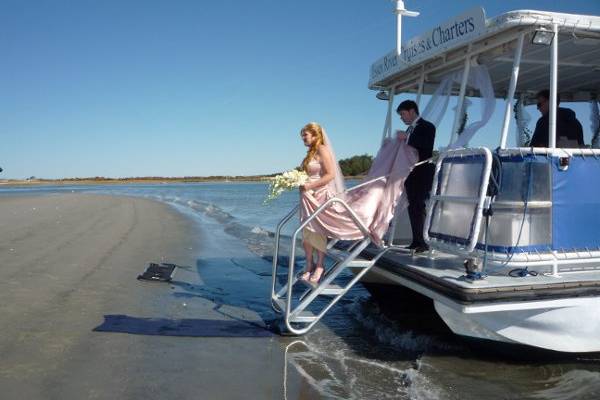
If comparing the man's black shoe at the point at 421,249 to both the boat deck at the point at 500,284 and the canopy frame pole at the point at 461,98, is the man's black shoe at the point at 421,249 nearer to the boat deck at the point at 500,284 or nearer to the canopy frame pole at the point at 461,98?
the boat deck at the point at 500,284

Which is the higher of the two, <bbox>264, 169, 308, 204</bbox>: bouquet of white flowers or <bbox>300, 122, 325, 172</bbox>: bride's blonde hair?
<bbox>300, 122, 325, 172</bbox>: bride's blonde hair

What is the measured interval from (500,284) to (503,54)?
8.51 ft

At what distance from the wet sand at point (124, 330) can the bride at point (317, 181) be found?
1.13m

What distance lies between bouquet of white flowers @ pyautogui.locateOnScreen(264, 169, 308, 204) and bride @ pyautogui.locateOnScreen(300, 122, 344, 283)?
78mm

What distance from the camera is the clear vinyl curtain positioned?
552 centimetres

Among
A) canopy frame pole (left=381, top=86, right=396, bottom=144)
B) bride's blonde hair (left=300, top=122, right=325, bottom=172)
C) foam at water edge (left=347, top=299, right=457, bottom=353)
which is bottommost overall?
foam at water edge (left=347, top=299, right=457, bottom=353)

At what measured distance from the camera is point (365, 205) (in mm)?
5656

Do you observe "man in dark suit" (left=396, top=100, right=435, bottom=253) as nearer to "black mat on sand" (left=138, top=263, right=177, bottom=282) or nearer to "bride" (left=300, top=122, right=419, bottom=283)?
"bride" (left=300, top=122, right=419, bottom=283)

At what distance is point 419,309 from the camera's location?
7.09m

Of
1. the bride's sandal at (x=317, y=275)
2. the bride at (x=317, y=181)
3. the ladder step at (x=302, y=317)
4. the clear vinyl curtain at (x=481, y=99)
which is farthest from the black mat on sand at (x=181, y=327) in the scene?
the clear vinyl curtain at (x=481, y=99)

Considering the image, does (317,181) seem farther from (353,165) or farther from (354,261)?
(353,165)

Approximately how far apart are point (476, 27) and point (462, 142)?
1.16 meters

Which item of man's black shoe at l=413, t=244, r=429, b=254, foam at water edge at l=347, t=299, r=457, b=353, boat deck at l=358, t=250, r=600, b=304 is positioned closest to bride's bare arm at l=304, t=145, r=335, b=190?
boat deck at l=358, t=250, r=600, b=304

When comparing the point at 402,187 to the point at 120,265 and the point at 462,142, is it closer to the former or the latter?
the point at 462,142
